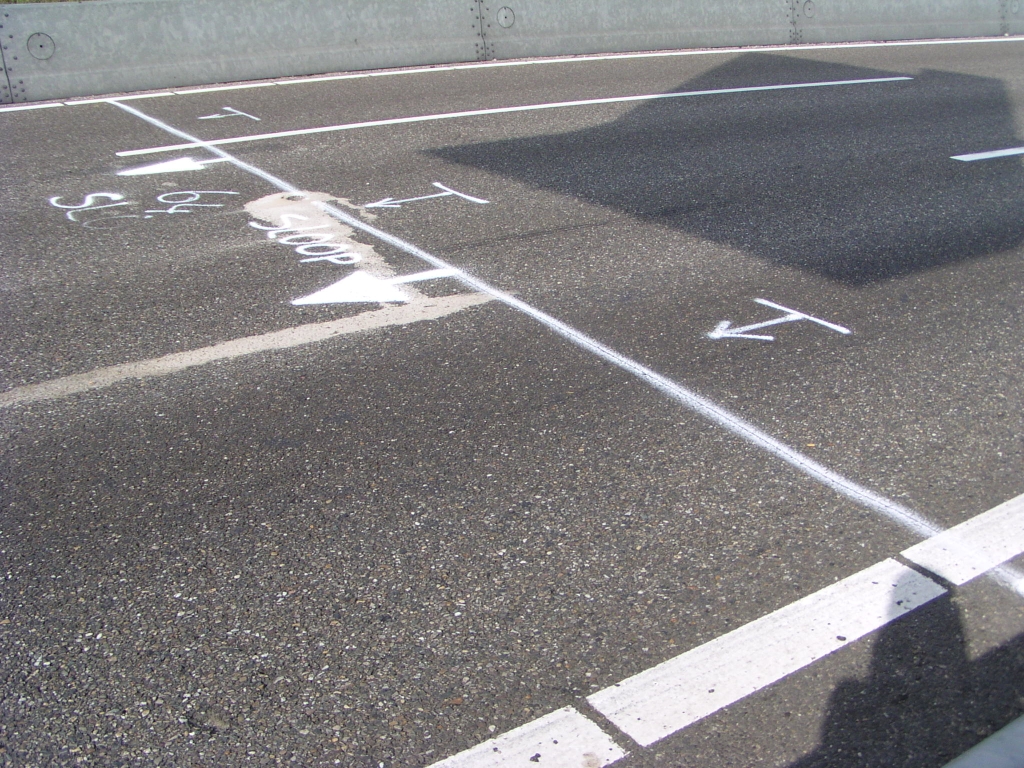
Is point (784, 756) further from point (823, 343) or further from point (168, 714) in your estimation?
point (823, 343)

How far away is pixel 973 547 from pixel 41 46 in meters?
10.1

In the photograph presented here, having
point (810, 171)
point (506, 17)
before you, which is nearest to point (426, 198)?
point (810, 171)

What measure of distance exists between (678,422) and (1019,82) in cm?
1050

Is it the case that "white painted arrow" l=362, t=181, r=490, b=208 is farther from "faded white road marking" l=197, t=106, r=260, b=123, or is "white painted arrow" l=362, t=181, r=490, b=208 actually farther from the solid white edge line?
the solid white edge line

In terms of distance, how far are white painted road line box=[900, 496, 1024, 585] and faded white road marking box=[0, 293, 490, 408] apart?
2709 millimetres

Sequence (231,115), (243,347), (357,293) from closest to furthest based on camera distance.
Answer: (243,347), (357,293), (231,115)

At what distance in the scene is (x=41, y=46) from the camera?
10.1m

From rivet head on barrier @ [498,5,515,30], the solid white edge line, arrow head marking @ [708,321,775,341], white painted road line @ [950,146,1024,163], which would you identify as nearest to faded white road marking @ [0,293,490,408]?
arrow head marking @ [708,321,775,341]

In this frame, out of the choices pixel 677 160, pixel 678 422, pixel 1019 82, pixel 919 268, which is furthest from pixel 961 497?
pixel 1019 82

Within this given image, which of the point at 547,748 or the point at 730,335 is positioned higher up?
the point at 730,335

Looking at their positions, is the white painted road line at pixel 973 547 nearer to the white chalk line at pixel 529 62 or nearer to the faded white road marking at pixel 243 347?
the faded white road marking at pixel 243 347

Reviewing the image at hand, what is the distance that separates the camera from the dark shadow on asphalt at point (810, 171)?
253 inches

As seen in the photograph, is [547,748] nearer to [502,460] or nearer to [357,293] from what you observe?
[502,460]

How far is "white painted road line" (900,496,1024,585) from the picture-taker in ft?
10.8
